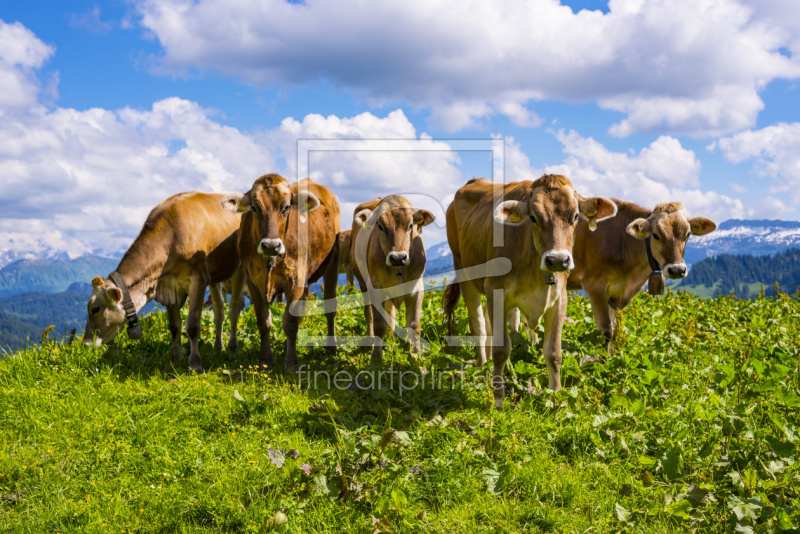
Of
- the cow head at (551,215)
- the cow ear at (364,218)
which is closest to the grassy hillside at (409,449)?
the cow head at (551,215)

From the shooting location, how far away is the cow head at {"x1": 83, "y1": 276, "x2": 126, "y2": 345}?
8555mm

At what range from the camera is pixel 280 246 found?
755cm

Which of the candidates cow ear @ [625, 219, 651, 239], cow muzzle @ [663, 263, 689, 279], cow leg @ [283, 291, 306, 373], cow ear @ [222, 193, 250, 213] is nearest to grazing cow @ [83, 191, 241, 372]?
cow ear @ [222, 193, 250, 213]

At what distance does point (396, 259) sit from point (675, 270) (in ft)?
14.9

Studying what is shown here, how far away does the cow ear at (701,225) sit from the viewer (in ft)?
32.7

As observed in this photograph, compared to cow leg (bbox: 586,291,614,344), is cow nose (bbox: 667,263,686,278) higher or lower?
higher

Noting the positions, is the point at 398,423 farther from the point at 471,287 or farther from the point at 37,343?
the point at 37,343

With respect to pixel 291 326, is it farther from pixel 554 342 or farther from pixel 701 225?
pixel 701 225

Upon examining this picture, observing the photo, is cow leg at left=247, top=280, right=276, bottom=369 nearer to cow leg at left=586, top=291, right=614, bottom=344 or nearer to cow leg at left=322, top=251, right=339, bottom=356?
cow leg at left=322, top=251, right=339, bottom=356

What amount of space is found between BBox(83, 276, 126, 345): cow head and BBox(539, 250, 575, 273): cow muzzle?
20.7 ft

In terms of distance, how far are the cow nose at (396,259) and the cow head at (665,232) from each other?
410 centimetres

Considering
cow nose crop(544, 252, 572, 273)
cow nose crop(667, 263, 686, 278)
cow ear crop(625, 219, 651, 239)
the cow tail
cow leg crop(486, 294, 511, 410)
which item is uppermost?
cow ear crop(625, 219, 651, 239)

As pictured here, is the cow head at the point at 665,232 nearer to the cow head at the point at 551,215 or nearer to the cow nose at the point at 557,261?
the cow head at the point at 551,215

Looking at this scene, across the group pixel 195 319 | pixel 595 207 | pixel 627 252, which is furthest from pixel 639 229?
pixel 195 319
